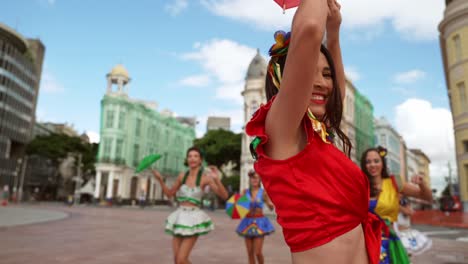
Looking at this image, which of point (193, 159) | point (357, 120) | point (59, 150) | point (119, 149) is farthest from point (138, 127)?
point (193, 159)

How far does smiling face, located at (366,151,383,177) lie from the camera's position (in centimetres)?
380

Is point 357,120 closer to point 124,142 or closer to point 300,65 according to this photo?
point 124,142

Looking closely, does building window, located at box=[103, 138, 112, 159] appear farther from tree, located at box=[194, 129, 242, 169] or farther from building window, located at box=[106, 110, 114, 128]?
tree, located at box=[194, 129, 242, 169]

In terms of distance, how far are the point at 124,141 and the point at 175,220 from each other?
154 feet

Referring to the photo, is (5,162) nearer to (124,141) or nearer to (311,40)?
(124,141)

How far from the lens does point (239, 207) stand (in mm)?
6852

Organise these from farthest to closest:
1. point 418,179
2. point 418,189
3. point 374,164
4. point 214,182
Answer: point 214,182, point 374,164, point 418,189, point 418,179

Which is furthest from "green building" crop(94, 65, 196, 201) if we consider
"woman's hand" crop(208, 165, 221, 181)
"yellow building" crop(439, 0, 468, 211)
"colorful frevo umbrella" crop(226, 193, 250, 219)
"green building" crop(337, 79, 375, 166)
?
"woman's hand" crop(208, 165, 221, 181)

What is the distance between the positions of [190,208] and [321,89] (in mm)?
4142

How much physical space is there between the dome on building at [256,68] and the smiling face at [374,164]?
3588 centimetres

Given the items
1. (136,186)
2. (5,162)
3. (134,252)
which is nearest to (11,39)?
(5,162)

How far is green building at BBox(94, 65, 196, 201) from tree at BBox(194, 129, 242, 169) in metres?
10.1

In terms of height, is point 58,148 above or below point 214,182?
above

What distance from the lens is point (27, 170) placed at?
56375 mm
